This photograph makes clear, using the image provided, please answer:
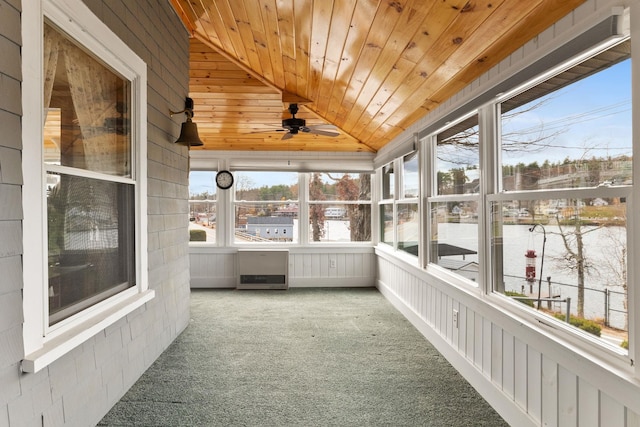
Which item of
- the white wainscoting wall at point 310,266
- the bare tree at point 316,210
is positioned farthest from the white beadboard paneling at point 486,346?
the bare tree at point 316,210

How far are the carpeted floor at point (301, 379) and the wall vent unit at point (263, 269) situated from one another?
4.86ft

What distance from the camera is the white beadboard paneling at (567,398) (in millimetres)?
1623

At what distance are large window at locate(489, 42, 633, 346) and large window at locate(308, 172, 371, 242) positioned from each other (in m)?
3.76

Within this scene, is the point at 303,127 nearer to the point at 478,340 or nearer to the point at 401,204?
the point at 401,204

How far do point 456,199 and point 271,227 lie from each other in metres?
3.56

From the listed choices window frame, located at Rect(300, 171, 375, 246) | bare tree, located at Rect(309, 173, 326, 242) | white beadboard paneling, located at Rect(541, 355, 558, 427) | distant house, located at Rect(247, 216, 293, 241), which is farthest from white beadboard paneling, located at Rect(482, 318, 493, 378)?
distant house, located at Rect(247, 216, 293, 241)

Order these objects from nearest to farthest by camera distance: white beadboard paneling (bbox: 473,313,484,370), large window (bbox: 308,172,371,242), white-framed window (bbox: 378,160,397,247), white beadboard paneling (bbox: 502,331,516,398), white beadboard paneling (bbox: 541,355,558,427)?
1. white beadboard paneling (bbox: 541,355,558,427)
2. white beadboard paneling (bbox: 502,331,516,398)
3. white beadboard paneling (bbox: 473,313,484,370)
4. white-framed window (bbox: 378,160,397,247)
5. large window (bbox: 308,172,371,242)

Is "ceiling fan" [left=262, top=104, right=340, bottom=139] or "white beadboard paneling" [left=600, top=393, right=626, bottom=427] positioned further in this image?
"ceiling fan" [left=262, top=104, right=340, bottom=139]

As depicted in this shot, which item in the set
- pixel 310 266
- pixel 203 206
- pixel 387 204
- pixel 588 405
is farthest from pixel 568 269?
pixel 203 206

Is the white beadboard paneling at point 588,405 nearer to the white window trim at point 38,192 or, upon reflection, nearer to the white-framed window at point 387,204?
the white window trim at point 38,192

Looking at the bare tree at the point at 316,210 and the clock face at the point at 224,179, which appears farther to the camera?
the bare tree at the point at 316,210

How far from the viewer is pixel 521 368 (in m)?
2.01

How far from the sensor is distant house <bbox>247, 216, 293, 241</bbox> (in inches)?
233

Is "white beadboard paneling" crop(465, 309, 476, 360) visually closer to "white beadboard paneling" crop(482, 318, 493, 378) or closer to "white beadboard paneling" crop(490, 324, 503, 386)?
"white beadboard paneling" crop(482, 318, 493, 378)
